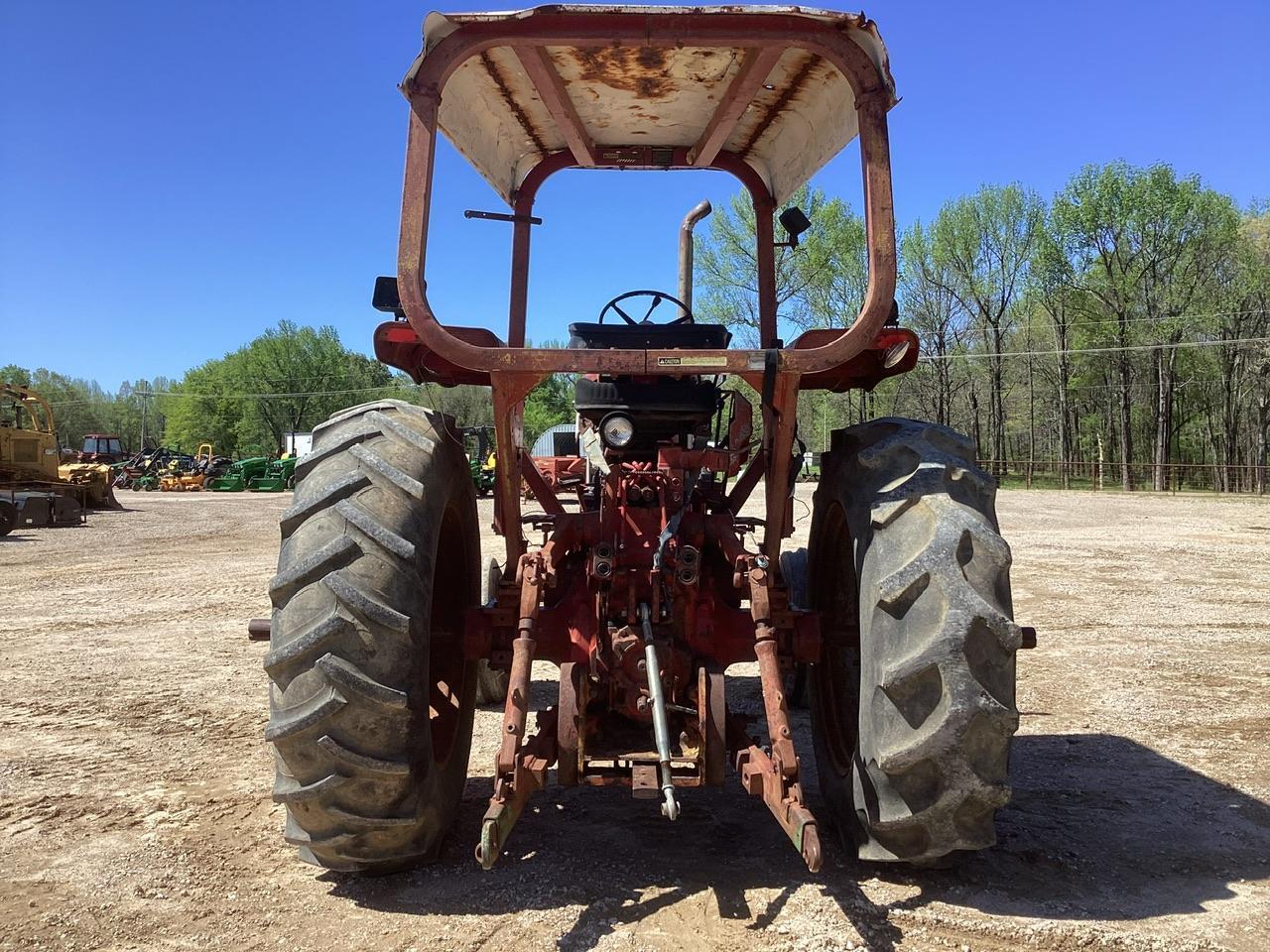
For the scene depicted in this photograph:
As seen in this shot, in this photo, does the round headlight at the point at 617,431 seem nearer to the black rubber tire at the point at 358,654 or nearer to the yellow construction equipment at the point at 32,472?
the black rubber tire at the point at 358,654

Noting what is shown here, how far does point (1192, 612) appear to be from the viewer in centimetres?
877

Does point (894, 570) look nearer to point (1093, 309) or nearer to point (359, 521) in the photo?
point (359, 521)

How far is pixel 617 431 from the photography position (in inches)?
151

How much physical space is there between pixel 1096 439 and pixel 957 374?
12980mm

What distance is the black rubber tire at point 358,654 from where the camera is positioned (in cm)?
271

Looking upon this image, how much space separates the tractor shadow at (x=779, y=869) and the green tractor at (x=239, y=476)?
39.5 metres

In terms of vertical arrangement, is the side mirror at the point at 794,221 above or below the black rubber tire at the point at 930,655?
above

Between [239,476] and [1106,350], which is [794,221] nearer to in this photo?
[239,476]

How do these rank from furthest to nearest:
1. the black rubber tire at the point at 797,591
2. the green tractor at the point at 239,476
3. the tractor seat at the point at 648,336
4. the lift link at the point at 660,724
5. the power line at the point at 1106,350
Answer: the green tractor at the point at 239,476
the power line at the point at 1106,350
the black rubber tire at the point at 797,591
the tractor seat at the point at 648,336
the lift link at the point at 660,724

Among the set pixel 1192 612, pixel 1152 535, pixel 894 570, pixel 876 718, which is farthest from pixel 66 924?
pixel 1152 535

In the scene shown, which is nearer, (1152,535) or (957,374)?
(1152,535)

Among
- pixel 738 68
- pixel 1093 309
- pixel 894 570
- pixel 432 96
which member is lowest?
pixel 894 570

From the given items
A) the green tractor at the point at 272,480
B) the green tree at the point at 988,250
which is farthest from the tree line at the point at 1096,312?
the green tractor at the point at 272,480

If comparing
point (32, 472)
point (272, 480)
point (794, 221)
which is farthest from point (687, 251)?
point (272, 480)
